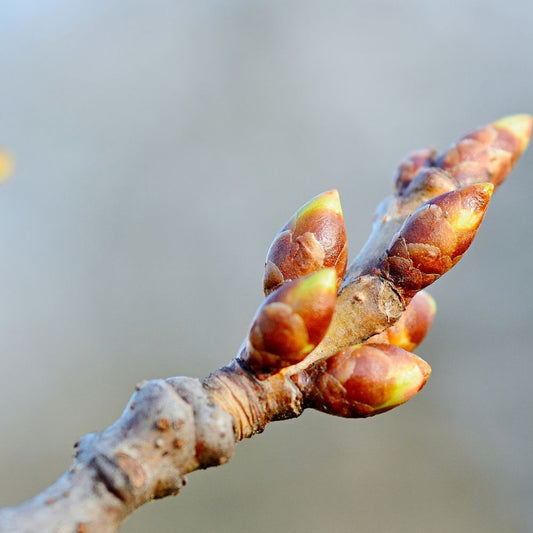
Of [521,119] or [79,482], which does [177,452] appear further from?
[521,119]

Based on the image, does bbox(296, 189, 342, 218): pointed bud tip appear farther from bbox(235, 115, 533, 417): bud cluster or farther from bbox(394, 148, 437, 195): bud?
bbox(394, 148, 437, 195): bud

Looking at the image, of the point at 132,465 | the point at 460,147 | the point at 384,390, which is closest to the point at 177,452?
the point at 132,465

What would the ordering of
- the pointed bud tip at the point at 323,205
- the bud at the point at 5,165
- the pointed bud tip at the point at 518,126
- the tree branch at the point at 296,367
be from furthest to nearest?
the bud at the point at 5,165, the pointed bud tip at the point at 518,126, the pointed bud tip at the point at 323,205, the tree branch at the point at 296,367

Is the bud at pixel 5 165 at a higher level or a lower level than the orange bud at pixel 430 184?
higher

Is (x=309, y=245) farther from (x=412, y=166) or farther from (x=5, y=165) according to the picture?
(x=5, y=165)

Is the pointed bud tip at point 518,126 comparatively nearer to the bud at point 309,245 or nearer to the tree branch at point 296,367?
the tree branch at point 296,367

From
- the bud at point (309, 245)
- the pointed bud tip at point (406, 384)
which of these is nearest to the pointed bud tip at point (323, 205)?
the bud at point (309, 245)
